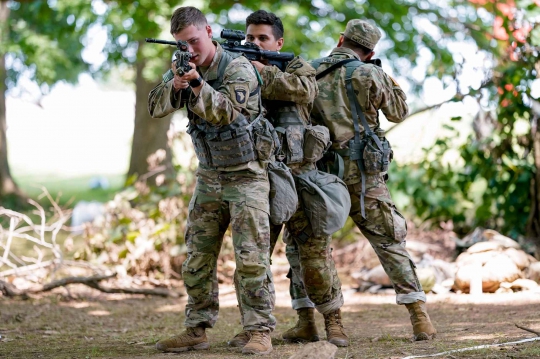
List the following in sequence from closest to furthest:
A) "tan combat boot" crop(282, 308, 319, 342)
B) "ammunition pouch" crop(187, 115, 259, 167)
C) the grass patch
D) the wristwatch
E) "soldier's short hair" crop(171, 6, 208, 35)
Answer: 1. the wristwatch
2. "soldier's short hair" crop(171, 6, 208, 35)
3. "ammunition pouch" crop(187, 115, 259, 167)
4. "tan combat boot" crop(282, 308, 319, 342)
5. the grass patch

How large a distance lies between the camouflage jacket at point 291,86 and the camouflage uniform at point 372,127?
0.28 meters

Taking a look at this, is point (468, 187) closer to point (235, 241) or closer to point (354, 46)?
point (354, 46)

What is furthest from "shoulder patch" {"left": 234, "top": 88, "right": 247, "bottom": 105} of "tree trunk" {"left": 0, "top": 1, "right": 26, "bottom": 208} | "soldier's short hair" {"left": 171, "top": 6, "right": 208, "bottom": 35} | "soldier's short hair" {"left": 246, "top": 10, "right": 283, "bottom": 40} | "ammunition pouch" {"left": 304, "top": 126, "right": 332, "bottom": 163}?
"tree trunk" {"left": 0, "top": 1, "right": 26, "bottom": 208}

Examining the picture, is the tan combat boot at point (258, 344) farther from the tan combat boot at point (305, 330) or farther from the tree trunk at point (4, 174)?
the tree trunk at point (4, 174)

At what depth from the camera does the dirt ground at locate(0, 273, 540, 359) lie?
4.58 meters

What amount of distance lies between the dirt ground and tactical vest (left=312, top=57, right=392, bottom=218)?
987mm

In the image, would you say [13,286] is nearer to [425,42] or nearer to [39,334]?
[39,334]

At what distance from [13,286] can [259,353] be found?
386 centimetres

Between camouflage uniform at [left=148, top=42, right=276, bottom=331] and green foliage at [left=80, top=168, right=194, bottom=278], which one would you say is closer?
camouflage uniform at [left=148, top=42, right=276, bottom=331]

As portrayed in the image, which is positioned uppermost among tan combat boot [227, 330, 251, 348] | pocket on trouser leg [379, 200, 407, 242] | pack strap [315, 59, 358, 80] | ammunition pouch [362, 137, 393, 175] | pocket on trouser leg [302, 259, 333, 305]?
pack strap [315, 59, 358, 80]

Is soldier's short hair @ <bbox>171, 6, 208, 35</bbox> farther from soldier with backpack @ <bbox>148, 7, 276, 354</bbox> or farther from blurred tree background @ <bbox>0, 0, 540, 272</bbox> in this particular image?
blurred tree background @ <bbox>0, 0, 540, 272</bbox>

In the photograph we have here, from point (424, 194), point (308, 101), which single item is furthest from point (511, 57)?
point (308, 101)

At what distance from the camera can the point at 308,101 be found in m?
4.54

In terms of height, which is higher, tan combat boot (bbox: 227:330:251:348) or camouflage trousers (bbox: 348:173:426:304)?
camouflage trousers (bbox: 348:173:426:304)
